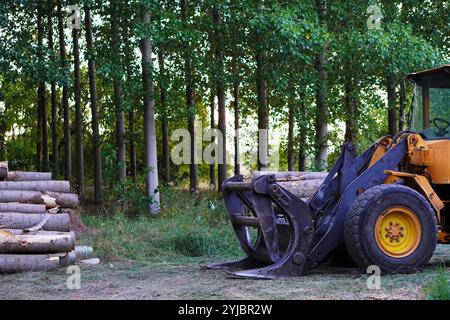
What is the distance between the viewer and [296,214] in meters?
9.56

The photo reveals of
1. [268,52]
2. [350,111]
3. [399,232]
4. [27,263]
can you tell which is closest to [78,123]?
[268,52]

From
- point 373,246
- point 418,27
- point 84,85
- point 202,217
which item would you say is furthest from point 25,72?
point 84,85

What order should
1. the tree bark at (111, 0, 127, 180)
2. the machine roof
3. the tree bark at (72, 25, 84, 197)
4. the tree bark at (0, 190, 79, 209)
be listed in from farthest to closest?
the tree bark at (72, 25, 84, 197) < the tree bark at (111, 0, 127, 180) < the tree bark at (0, 190, 79, 209) < the machine roof

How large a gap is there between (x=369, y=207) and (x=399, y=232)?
0.60 meters

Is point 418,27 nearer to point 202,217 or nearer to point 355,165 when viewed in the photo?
point 202,217

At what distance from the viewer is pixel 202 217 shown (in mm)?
16469

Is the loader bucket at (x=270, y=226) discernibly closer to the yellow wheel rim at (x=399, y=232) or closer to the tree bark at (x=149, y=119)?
the yellow wheel rim at (x=399, y=232)

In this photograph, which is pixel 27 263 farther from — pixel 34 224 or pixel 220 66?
pixel 220 66

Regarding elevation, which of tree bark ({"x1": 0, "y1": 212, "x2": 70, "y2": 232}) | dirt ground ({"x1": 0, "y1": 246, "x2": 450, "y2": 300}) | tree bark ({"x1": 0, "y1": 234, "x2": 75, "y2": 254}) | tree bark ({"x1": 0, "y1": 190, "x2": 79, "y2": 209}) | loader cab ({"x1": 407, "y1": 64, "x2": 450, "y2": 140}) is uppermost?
loader cab ({"x1": 407, "y1": 64, "x2": 450, "y2": 140})

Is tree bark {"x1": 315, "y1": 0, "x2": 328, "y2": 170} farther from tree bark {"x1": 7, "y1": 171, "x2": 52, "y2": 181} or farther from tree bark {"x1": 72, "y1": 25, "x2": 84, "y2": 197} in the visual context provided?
tree bark {"x1": 7, "y1": 171, "x2": 52, "y2": 181}

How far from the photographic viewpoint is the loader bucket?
9438 mm

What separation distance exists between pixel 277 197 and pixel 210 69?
38.9 ft

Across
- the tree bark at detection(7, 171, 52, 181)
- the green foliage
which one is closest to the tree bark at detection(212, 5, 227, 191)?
the green foliage

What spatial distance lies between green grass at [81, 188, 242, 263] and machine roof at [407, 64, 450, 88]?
13.4 feet
